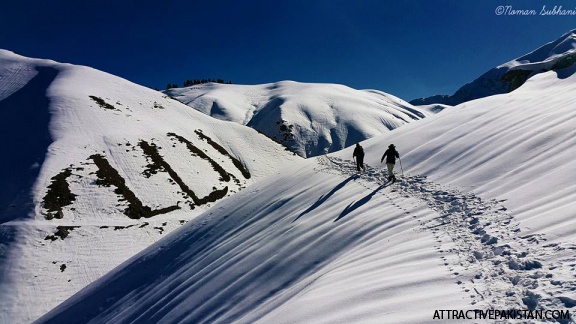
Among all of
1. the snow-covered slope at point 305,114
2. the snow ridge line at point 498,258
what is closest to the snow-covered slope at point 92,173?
the snow ridge line at point 498,258

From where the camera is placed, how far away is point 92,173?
1261 inches

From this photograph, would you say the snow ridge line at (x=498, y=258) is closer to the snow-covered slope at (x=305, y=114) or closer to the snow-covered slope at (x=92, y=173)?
the snow-covered slope at (x=92, y=173)

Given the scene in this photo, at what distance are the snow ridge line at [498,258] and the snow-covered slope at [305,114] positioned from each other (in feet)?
238

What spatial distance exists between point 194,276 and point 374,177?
9.82m

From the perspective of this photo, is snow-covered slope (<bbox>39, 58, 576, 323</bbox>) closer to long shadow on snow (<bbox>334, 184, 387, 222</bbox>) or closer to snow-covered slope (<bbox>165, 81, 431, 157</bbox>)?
long shadow on snow (<bbox>334, 184, 387, 222</bbox>)

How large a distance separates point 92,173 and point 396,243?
33949 millimetres

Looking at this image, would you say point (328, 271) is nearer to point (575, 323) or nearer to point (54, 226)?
point (575, 323)

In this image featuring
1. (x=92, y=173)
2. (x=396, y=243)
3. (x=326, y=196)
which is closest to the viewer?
(x=396, y=243)

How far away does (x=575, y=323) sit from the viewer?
3896 mm

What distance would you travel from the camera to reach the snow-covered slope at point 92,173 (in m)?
21.7

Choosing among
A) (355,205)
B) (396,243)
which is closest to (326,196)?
(355,205)

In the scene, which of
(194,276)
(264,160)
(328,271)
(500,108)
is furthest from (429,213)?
(264,160)

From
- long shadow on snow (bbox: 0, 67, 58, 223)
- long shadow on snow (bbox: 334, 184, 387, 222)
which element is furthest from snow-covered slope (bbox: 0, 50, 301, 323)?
long shadow on snow (bbox: 334, 184, 387, 222)

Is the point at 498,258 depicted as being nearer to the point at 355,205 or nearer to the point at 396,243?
the point at 396,243
